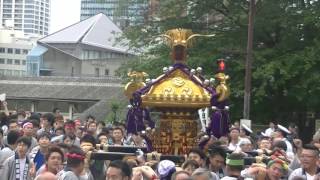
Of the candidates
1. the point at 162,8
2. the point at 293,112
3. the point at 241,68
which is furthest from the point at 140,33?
the point at 293,112

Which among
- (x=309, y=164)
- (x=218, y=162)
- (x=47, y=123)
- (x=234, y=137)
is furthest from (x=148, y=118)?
(x=309, y=164)

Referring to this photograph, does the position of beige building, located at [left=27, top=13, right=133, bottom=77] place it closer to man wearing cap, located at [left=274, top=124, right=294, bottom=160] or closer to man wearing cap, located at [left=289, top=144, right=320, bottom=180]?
man wearing cap, located at [left=274, top=124, right=294, bottom=160]

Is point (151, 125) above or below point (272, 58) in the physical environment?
below

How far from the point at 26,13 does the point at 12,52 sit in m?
59.3

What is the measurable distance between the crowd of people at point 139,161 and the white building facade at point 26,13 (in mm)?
153447

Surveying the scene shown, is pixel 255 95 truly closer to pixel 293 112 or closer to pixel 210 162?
pixel 293 112

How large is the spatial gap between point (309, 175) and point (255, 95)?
52.4ft

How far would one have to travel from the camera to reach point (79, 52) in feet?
192

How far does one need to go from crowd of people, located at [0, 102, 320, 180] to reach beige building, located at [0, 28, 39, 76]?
93629 mm

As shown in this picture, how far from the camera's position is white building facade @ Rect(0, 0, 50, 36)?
534ft

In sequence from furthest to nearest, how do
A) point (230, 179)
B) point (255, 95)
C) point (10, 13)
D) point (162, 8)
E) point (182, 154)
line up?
point (10, 13)
point (162, 8)
point (255, 95)
point (182, 154)
point (230, 179)

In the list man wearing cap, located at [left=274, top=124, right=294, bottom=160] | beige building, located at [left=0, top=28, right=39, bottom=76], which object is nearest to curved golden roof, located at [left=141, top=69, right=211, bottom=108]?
man wearing cap, located at [left=274, top=124, right=294, bottom=160]

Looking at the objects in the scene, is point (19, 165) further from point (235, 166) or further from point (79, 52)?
point (79, 52)

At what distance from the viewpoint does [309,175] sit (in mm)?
7820
